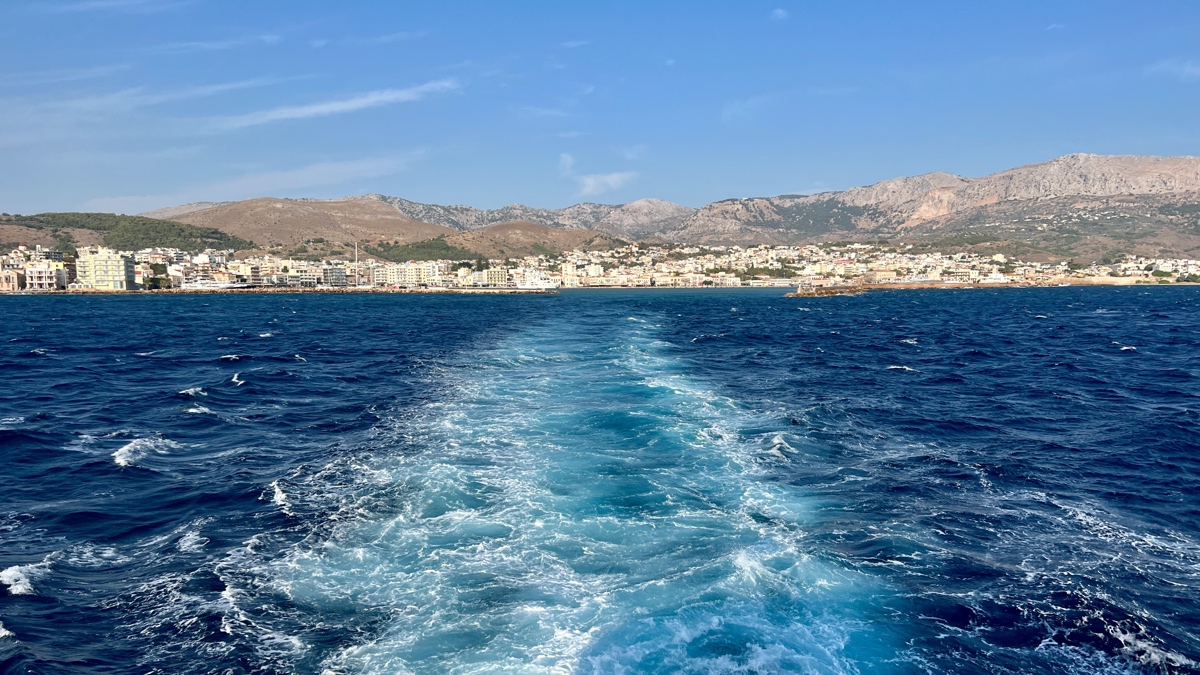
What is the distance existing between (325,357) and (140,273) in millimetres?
169158

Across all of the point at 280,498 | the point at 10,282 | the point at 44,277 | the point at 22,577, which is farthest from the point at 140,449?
the point at 10,282

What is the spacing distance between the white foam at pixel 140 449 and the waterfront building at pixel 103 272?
172 metres

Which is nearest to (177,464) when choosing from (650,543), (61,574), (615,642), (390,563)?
(61,574)

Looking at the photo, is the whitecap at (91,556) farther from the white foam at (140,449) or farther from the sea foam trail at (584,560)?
the white foam at (140,449)

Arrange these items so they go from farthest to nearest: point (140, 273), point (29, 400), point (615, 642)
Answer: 1. point (140, 273)
2. point (29, 400)
3. point (615, 642)

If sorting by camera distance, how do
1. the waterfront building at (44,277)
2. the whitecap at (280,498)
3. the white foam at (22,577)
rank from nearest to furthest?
the white foam at (22,577), the whitecap at (280,498), the waterfront building at (44,277)

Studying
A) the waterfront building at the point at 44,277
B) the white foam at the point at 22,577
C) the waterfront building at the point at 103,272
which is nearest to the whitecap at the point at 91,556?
the white foam at the point at 22,577

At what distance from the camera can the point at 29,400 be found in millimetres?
30500

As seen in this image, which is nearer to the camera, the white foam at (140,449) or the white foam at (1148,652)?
the white foam at (1148,652)

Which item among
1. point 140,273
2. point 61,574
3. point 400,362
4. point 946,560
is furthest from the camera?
point 140,273

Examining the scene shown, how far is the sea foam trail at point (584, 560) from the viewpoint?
1049 centimetres

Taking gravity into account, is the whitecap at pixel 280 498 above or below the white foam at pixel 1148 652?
above

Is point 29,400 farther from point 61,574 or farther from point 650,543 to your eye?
point 650,543

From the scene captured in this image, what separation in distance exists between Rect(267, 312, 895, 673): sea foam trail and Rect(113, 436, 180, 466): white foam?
659 centimetres
